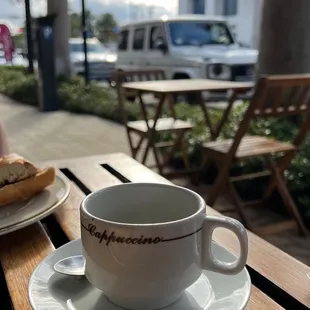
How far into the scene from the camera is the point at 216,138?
12.8 feet

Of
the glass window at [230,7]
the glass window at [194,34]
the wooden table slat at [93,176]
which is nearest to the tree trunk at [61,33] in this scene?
the glass window at [194,34]

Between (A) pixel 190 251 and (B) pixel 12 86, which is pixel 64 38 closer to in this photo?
(B) pixel 12 86

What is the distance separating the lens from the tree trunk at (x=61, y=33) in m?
9.99

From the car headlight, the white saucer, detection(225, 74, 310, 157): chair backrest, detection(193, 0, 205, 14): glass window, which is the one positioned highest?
detection(193, 0, 205, 14): glass window

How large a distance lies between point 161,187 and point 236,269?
0.17 meters

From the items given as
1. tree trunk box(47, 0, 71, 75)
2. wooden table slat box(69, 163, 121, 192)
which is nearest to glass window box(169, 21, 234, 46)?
tree trunk box(47, 0, 71, 75)

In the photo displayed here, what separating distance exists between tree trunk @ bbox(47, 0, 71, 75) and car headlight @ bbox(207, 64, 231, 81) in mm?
4259

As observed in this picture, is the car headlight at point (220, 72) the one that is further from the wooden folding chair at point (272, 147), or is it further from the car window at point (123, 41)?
the wooden folding chair at point (272, 147)

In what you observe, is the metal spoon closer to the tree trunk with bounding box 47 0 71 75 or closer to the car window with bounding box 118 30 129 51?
the car window with bounding box 118 30 129 51

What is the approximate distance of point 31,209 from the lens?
986 mm

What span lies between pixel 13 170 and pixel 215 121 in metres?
3.94

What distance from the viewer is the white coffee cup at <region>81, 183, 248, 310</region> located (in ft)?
1.90

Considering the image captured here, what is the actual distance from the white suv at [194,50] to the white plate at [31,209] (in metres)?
6.01

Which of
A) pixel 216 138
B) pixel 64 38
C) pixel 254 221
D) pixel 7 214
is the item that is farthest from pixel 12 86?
pixel 7 214
